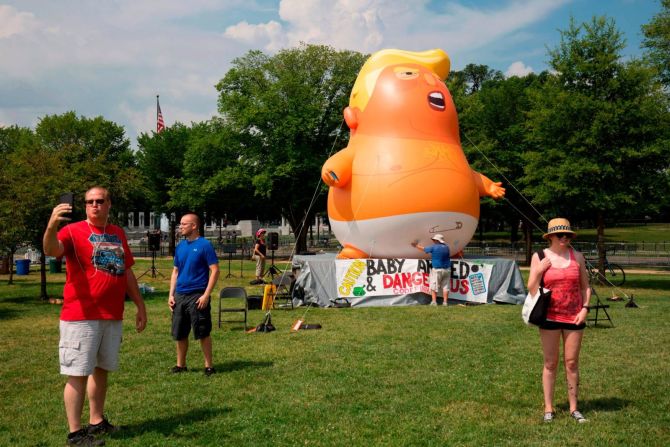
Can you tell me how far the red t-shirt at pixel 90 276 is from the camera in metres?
4.87

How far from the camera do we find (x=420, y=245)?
14383 millimetres

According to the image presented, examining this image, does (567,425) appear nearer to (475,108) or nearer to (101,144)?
(475,108)

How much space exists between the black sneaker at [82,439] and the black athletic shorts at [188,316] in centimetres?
239

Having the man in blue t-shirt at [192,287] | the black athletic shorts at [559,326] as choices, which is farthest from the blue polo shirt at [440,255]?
the black athletic shorts at [559,326]

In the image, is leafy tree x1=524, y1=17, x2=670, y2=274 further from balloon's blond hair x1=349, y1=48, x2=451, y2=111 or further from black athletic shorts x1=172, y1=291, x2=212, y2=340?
black athletic shorts x1=172, y1=291, x2=212, y2=340

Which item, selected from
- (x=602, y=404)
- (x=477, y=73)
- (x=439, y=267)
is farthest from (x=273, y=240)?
(x=477, y=73)

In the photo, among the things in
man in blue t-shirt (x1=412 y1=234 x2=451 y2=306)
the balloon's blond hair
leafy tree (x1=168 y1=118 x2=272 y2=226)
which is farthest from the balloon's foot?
leafy tree (x1=168 y1=118 x2=272 y2=226)

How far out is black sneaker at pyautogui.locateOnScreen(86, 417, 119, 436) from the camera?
16.3ft

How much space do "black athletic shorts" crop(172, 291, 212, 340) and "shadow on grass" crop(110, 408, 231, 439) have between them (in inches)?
57.9

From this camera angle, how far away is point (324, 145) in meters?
31.9

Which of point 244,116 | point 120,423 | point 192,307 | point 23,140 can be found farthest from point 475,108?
point 23,140

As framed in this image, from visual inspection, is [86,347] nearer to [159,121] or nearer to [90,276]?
[90,276]

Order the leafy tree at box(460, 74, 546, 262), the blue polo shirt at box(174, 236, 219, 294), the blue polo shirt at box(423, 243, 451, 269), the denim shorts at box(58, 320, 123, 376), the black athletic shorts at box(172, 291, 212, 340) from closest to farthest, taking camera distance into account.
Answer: the denim shorts at box(58, 320, 123, 376) < the black athletic shorts at box(172, 291, 212, 340) < the blue polo shirt at box(174, 236, 219, 294) < the blue polo shirt at box(423, 243, 451, 269) < the leafy tree at box(460, 74, 546, 262)

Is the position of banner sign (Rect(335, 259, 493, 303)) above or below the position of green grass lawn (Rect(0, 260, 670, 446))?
above
